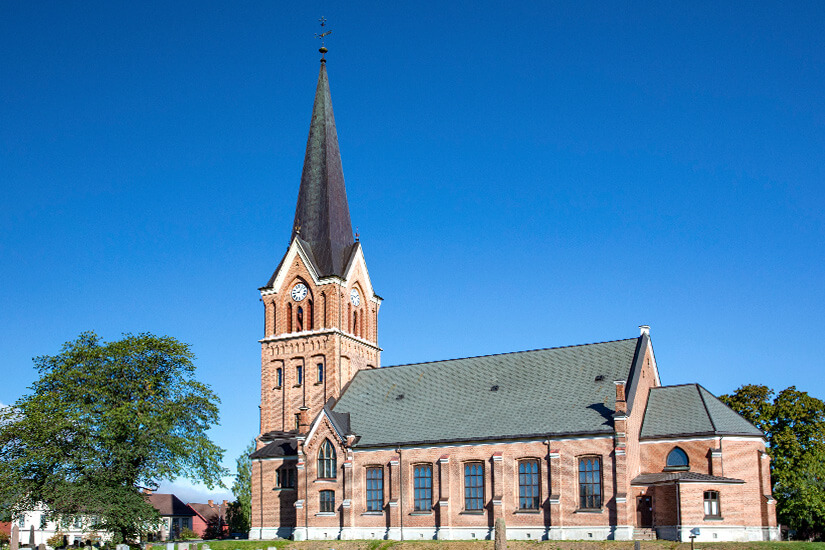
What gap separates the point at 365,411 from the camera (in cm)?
6041

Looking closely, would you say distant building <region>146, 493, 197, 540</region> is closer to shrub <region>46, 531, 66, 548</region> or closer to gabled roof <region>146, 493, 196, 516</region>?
gabled roof <region>146, 493, 196, 516</region>

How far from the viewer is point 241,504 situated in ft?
265

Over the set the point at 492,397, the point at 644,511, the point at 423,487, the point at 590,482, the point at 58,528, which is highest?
the point at 492,397

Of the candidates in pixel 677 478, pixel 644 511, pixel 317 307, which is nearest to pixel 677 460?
pixel 677 478

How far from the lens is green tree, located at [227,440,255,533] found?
79.9 m

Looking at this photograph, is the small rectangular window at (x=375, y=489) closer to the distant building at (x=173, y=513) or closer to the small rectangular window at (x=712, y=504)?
the small rectangular window at (x=712, y=504)

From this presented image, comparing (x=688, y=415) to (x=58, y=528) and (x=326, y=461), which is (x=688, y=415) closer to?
(x=326, y=461)

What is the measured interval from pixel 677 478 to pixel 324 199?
35316mm

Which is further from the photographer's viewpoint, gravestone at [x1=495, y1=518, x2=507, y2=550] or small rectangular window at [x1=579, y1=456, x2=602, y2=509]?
small rectangular window at [x1=579, y1=456, x2=602, y2=509]

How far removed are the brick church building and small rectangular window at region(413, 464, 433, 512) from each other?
66mm

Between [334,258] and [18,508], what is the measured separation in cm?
2782

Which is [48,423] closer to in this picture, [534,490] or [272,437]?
[272,437]

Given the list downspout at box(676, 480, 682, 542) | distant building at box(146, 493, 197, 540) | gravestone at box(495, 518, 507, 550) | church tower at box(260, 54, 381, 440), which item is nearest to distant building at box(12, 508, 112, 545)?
distant building at box(146, 493, 197, 540)

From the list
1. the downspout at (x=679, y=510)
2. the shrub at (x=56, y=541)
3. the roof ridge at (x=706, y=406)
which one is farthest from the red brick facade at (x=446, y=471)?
the shrub at (x=56, y=541)
